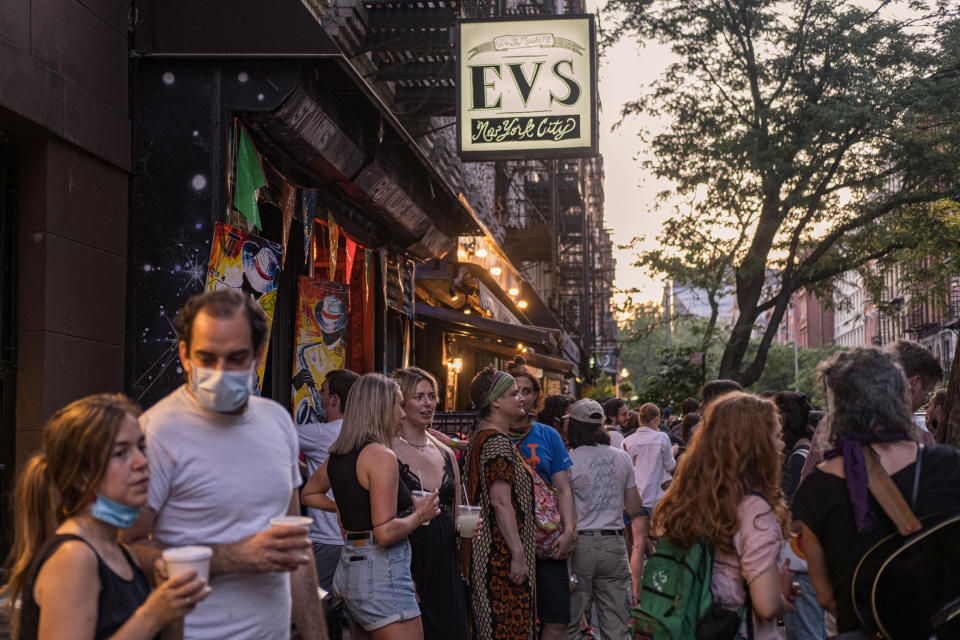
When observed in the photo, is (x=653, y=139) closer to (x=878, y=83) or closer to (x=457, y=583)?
(x=878, y=83)

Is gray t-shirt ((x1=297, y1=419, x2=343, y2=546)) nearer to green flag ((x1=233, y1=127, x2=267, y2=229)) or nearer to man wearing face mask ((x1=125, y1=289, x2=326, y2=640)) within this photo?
green flag ((x1=233, y1=127, x2=267, y2=229))

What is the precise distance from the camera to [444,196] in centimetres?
1248

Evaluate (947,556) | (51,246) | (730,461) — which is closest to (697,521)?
(730,461)

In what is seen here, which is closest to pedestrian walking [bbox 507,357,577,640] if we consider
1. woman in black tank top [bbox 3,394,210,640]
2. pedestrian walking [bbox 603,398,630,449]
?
woman in black tank top [bbox 3,394,210,640]

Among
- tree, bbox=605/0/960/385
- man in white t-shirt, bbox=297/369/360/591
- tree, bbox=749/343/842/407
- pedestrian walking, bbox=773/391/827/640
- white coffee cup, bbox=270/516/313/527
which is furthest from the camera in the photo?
tree, bbox=749/343/842/407

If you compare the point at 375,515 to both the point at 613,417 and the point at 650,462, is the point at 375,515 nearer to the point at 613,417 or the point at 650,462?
the point at 650,462

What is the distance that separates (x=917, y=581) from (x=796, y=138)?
69.1 ft

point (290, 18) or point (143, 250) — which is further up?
point (290, 18)

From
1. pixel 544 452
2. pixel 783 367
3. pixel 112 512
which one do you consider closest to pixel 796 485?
pixel 544 452

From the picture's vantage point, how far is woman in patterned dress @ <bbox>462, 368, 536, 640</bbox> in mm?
6613

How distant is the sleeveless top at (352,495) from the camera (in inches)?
210

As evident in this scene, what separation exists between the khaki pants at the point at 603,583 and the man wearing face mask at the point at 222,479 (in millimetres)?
4646

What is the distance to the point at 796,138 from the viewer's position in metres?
23.6

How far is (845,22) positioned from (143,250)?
19.8 m
